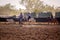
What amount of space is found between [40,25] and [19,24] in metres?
0.42

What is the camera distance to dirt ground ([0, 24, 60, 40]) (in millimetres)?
2812

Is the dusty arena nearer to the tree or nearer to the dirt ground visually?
the dirt ground

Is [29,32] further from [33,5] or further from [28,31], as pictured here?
[33,5]

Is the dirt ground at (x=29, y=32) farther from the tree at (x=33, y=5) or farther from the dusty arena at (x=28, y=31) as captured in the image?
the tree at (x=33, y=5)

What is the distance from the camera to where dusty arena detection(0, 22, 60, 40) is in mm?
2813

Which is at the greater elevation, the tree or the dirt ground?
the tree

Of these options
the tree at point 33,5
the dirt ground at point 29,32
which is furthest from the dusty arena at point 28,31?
the tree at point 33,5

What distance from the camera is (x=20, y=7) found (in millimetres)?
2885

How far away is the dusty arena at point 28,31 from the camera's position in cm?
281

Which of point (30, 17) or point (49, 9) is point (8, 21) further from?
point (49, 9)

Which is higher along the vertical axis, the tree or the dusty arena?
the tree

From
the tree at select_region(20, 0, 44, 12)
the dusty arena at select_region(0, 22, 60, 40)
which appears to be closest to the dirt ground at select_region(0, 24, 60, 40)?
the dusty arena at select_region(0, 22, 60, 40)

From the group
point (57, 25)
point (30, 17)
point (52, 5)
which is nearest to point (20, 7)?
point (30, 17)

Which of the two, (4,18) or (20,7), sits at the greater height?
(20,7)
